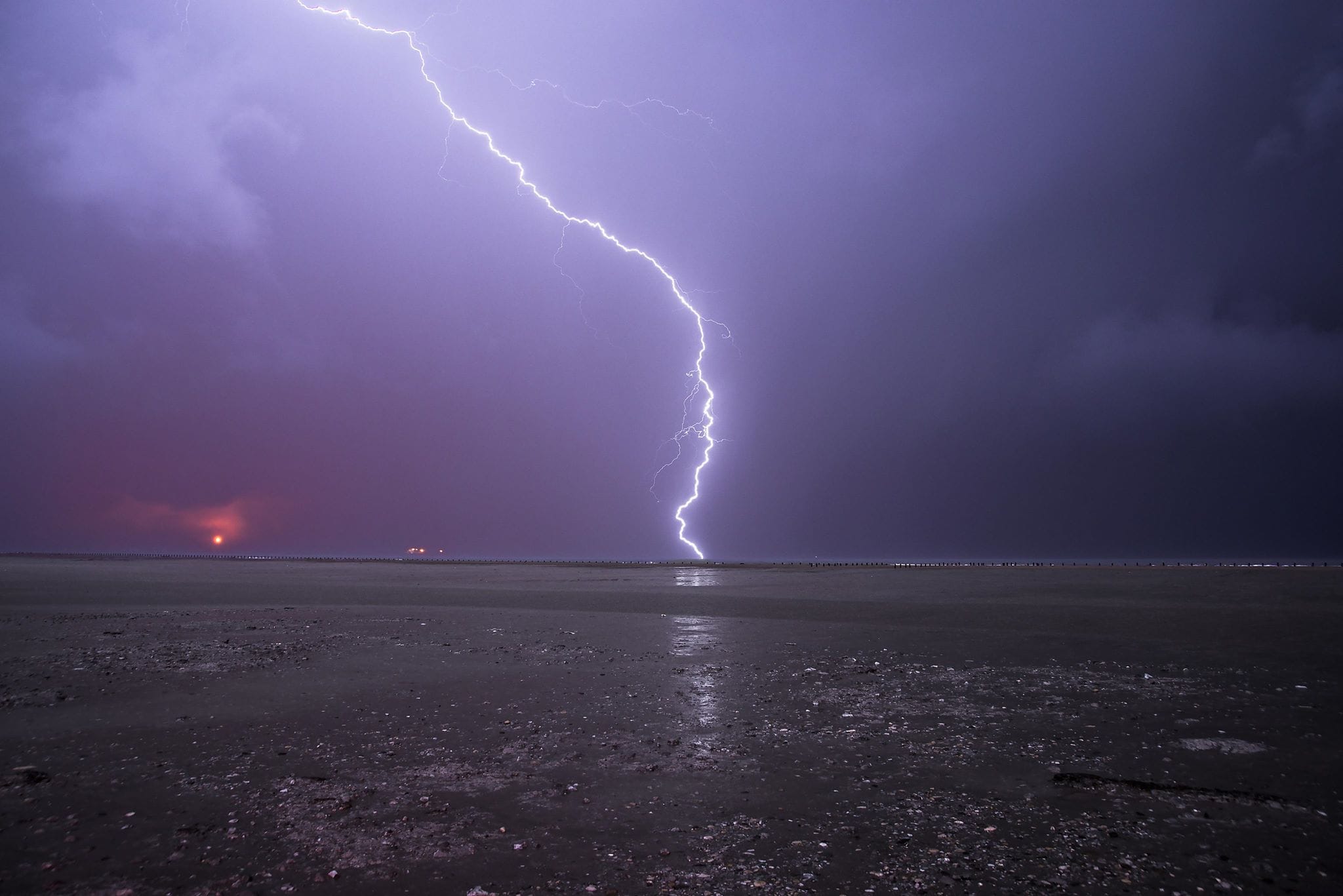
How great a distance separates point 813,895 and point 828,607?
12.5m

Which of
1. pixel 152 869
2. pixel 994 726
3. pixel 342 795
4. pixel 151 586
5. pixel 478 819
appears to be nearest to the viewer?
pixel 152 869

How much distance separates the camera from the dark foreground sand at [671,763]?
281 centimetres

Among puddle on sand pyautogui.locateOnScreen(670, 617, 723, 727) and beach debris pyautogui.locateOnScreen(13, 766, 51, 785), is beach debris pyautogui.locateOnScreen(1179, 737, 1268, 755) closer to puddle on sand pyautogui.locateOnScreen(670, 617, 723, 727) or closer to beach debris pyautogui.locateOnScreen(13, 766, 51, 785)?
puddle on sand pyautogui.locateOnScreen(670, 617, 723, 727)

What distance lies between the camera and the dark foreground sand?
2.81 m

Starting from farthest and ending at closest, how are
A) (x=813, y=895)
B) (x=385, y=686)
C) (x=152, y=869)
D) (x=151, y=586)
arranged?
(x=151, y=586) < (x=385, y=686) < (x=152, y=869) < (x=813, y=895)

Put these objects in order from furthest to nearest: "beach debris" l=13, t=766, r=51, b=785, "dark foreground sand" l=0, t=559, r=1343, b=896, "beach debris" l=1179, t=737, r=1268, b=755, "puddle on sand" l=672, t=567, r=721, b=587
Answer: "puddle on sand" l=672, t=567, r=721, b=587, "beach debris" l=1179, t=737, r=1268, b=755, "beach debris" l=13, t=766, r=51, b=785, "dark foreground sand" l=0, t=559, r=1343, b=896

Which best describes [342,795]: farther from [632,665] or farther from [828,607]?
[828,607]

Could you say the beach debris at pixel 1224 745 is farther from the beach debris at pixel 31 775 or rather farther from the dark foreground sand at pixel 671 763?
the beach debris at pixel 31 775

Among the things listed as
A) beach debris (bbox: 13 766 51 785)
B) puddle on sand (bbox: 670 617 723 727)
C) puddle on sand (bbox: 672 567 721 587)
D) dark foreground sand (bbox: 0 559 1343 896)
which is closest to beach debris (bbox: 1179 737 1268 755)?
dark foreground sand (bbox: 0 559 1343 896)

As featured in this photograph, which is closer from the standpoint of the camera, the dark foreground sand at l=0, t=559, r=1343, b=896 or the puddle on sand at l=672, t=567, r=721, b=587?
the dark foreground sand at l=0, t=559, r=1343, b=896

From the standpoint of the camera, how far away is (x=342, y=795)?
3582 mm

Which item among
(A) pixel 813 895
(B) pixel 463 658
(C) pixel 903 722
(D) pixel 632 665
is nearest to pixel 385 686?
(B) pixel 463 658

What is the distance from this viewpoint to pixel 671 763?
4160mm

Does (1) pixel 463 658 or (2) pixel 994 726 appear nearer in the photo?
(2) pixel 994 726
